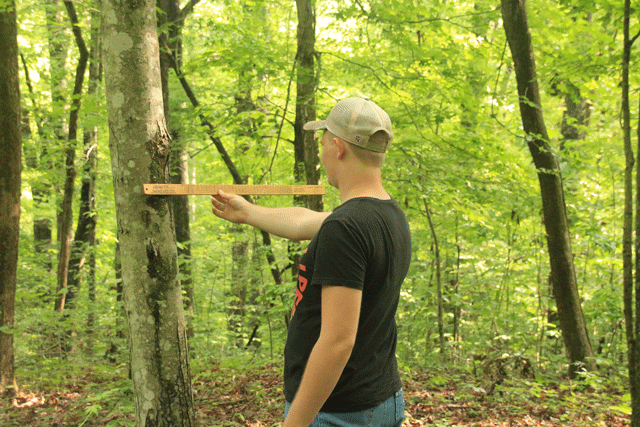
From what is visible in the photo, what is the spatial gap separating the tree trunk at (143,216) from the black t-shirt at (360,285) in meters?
1.16

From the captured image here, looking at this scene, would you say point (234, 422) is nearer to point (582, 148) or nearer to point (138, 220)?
point (138, 220)

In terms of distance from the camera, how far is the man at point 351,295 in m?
1.45

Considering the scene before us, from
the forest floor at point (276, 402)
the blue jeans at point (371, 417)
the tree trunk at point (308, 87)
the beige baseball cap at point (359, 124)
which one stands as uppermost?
the tree trunk at point (308, 87)

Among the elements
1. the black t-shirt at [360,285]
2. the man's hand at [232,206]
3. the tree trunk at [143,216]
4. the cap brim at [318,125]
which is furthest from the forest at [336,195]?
the black t-shirt at [360,285]

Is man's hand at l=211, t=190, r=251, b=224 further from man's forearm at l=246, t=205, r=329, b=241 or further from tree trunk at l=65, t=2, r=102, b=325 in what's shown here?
tree trunk at l=65, t=2, r=102, b=325

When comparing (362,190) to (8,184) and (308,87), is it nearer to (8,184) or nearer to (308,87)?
(8,184)

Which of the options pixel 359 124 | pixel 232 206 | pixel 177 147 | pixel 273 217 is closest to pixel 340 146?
pixel 359 124

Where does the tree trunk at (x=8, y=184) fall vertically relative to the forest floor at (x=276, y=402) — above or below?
above

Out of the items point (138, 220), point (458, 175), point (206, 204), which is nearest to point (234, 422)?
point (138, 220)

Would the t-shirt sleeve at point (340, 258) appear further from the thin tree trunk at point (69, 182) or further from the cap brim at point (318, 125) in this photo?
the thin tree trunk at point (69, 182)

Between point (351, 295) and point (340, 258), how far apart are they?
0.39 ft

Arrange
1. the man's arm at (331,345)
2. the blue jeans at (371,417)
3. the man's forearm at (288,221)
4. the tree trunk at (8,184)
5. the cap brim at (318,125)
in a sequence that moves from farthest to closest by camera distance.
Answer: the tree trunk at (8,184)
the man's forearm at (288,221)
the cap brim at (318,125)
the blue jeans at (371,417)
the man's arm at (331,345)

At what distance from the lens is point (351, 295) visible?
1.45m

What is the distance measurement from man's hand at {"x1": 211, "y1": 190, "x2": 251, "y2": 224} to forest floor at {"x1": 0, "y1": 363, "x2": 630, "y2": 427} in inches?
98.5
